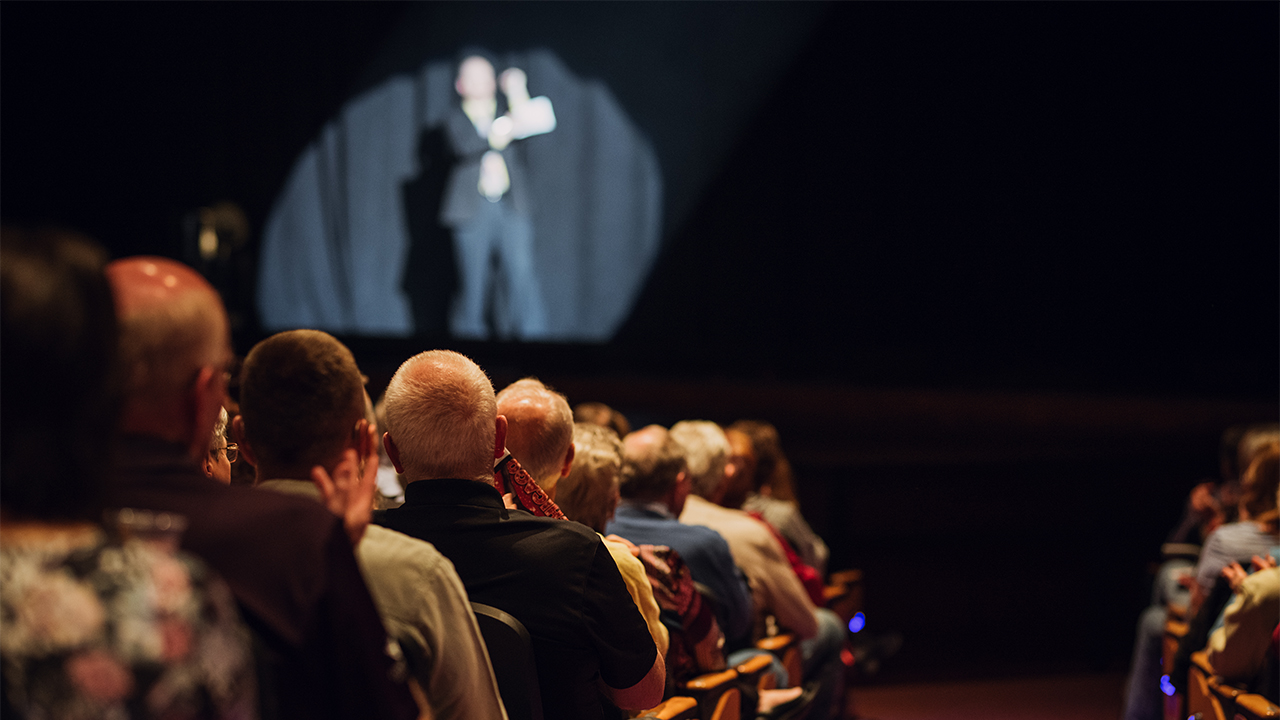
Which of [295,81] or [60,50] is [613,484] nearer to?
[295,81]

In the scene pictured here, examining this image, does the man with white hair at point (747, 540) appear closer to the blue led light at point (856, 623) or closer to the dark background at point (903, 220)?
the blue led light at point (856, 623)

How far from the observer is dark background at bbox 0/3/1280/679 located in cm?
518

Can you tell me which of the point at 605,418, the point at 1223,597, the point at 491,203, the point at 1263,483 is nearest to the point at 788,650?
the point at 605,418

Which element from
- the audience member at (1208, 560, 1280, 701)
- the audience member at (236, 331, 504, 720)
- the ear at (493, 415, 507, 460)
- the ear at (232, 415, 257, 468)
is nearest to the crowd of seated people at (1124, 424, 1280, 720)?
the audience member at (1208, 560, 1280, 701)

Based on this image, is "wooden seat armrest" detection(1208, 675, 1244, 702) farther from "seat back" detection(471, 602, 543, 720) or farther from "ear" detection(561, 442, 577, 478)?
"seat back" detection(471, 602, 543, 720)

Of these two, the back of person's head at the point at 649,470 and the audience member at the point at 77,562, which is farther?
the back of person's head at the point at 649,470

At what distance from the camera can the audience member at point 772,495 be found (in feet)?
12.5

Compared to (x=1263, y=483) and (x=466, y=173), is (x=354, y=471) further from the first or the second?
(x=466, y=173)

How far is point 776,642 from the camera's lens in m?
3.01

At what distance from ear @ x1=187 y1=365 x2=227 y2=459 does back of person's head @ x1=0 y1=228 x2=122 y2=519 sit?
0.53 feet

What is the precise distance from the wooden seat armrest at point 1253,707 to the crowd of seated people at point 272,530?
1320 millimetres

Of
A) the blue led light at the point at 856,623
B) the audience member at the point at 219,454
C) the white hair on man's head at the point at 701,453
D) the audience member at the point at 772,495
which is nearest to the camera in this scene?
the audience member at the point at 219,454

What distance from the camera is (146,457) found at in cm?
98

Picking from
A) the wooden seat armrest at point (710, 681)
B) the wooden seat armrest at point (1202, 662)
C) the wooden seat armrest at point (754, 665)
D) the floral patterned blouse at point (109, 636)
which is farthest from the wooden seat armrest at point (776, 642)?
the floral patterned blouse at point (109, 636)
